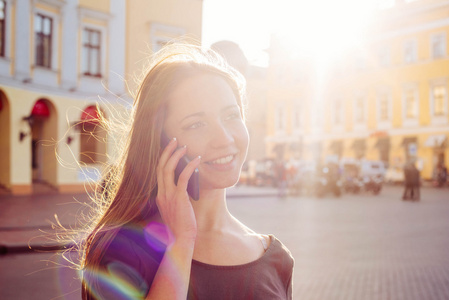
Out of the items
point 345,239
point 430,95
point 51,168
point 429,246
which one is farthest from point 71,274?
point 430,95

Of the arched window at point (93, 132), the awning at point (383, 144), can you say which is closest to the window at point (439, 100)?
the awning at point (383, 144)

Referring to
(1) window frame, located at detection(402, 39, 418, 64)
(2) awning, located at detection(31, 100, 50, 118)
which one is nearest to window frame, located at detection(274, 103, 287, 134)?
(1) window frame, located at detection(402, 39, 418, 64)

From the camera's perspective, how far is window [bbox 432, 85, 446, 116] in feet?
121

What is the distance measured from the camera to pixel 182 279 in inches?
51.3

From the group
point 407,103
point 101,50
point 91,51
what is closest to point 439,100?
point 407,103

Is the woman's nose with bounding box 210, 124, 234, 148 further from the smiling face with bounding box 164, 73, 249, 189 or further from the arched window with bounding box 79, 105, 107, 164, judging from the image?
the arched window with bounding box 79, 105, 107, 164

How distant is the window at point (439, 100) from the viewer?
3691 centimetres

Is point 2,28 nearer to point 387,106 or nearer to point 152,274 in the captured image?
point 152,274

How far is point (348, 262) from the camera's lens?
782 centimetres

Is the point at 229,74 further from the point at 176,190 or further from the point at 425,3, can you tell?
the point at 425,3

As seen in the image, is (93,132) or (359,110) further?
(359,110)

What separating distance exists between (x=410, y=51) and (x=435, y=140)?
22.0 feet

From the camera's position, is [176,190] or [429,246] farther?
[429,246]

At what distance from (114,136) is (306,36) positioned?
44132mm
